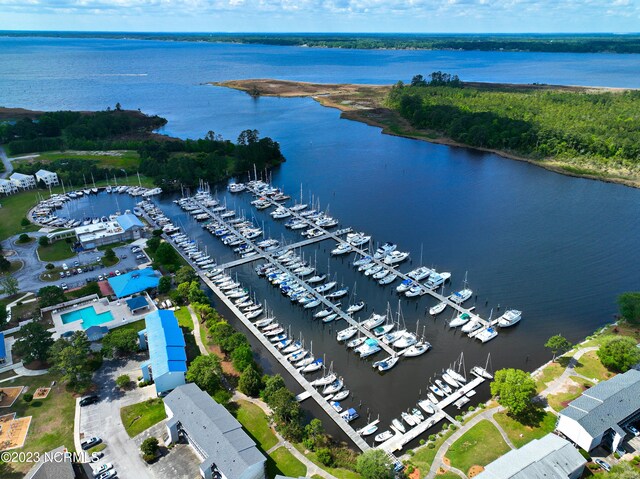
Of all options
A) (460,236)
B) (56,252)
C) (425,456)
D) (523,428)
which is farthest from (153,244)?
(523,428)

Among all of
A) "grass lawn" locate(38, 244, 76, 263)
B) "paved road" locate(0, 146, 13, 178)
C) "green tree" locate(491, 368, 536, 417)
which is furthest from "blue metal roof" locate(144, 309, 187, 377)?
"paved road" locate(0, 146, 13, 178)

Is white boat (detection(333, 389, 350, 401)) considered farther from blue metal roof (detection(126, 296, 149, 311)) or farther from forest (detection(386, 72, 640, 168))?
forest (detection(386, 72, 640, 168))

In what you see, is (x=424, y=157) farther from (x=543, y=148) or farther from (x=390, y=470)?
(x=390, y=470)

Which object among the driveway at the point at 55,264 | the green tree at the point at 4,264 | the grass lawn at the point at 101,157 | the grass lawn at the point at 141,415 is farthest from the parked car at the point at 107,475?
the grass lawn at the point at 101,157

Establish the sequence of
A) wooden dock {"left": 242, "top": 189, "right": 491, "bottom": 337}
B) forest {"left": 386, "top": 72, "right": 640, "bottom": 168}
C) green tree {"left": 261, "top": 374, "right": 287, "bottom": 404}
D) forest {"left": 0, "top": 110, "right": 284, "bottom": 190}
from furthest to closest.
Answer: forest {"left": 386, "top": 72, "right": 640, "bottom": 168}, forest {"left": 0, "top": 110, "right": 284, "bottom": 190}, wooden dock {"left": 242, "top": 189, "right": 491, "bottom": 337}, green tree {"left": 261, "top": 374, "right": 287, "bottom": 404}

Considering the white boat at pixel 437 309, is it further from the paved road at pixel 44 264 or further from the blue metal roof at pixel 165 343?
the paved road at pixel 44 264

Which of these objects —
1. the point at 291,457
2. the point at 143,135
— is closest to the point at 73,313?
the point at 291,457
